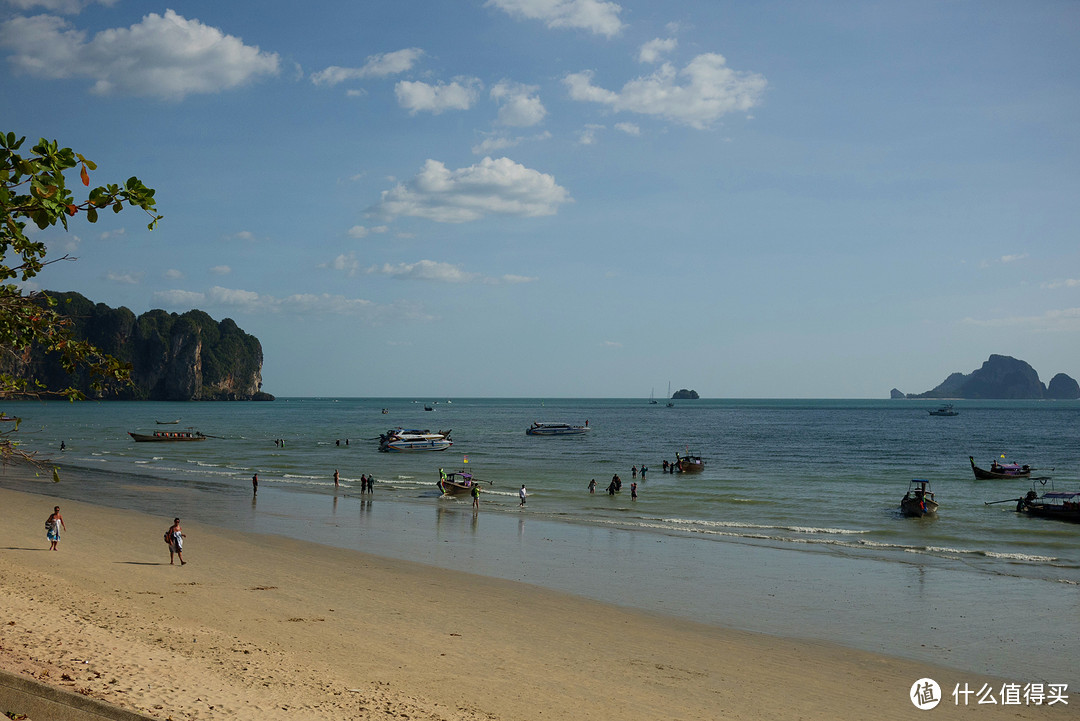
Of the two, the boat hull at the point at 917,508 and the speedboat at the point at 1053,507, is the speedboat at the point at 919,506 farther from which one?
the speedboat at the point at 1053,507

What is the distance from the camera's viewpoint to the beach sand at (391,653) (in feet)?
31.7

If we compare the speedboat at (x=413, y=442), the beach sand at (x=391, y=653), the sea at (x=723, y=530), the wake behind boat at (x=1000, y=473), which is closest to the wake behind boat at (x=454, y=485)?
the sea at (x=723, y=530)

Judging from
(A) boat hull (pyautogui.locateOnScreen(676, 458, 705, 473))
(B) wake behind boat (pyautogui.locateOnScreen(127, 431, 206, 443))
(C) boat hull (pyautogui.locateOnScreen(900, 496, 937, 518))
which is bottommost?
(B) wake behind boat (pyautogui.locateOnScreen(127, 431, 206, 443))

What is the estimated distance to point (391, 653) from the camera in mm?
13125

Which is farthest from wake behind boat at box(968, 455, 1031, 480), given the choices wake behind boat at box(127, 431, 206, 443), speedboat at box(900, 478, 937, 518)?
wake behind boat at box(127, 431, 206, 443)

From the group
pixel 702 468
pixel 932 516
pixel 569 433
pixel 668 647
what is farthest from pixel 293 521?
pixel 569 433

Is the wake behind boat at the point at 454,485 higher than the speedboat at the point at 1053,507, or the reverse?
the speedboat at the point at 1053,507

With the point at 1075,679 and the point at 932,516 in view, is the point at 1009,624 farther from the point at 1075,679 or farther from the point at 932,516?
the point at 932,516

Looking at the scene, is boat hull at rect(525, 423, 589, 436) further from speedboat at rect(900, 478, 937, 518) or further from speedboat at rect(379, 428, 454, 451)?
speedboat at rect(900, 478, 937, 518)

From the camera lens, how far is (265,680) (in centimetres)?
1026

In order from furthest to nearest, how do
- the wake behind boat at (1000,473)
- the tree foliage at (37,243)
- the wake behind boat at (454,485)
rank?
the wake behind boat at (1000,473) → the wake behind boat at (454,485) → the tree foliage at (37,243)

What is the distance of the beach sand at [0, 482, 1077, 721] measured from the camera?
380 inches

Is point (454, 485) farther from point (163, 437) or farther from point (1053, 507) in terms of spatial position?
point (163, 437)

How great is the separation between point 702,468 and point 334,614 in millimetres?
45944
